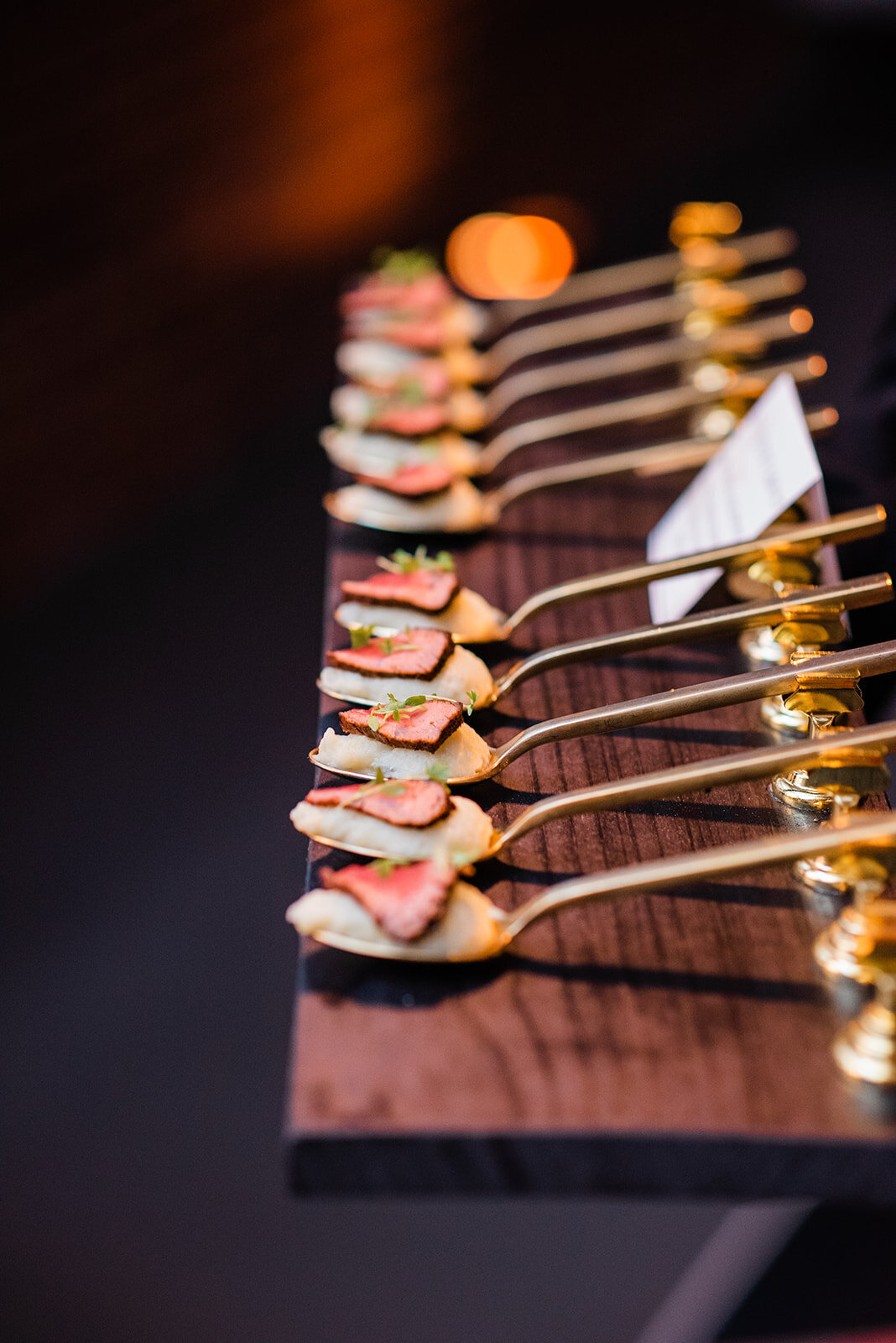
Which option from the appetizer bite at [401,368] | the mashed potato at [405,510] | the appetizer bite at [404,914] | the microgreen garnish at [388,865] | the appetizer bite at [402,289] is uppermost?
the appetizer bite at [402,289]

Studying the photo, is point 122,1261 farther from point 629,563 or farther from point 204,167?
point 204,167

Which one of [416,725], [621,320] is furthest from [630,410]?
[416,725]

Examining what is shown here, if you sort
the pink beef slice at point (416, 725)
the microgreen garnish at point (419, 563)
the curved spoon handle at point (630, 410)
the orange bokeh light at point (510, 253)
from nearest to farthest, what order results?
the pink beef slice at point (416, 725)
the microgreen garnish at point (419, 563)
the curved spoon handle at point (630, 410)
the orange bokeh light at point (510, 253)

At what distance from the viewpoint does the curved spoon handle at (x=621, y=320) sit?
1.72 m

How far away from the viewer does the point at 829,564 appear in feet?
3.45

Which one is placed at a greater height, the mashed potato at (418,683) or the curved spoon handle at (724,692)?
the mashed potato at (418,683)

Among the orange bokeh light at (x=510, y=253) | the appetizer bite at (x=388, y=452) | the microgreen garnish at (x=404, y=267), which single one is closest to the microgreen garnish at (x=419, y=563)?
the appetizer bite at (x=388, y=452)

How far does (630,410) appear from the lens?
58.2 inches

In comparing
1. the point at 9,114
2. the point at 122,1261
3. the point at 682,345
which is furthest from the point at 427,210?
the point at 122,1261

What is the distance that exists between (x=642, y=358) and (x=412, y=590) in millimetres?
734

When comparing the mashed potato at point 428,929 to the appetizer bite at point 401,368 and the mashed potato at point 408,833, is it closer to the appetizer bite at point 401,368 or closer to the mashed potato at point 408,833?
the mashed potato at point 408,833

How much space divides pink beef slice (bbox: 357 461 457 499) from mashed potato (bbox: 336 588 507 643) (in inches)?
8.3

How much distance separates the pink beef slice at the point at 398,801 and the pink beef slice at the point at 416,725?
37 millimetres

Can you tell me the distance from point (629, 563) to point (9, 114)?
1.57 m
